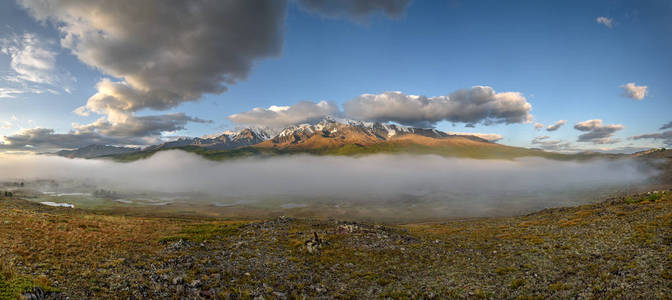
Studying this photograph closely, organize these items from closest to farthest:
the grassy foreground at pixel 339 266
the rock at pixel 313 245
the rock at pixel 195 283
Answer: the grassy foreground at pixel 339 266 < the rock at pixel 195 283 < the rock at pixel 313 245

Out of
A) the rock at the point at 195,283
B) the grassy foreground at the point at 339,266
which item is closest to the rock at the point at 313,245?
the grassy foreground at the point at 339,266

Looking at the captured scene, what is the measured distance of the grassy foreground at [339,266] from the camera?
18047mm

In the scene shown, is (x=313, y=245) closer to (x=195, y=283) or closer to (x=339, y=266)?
(x=339, y=266)

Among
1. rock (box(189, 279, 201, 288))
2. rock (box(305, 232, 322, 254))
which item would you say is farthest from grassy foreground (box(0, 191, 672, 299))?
rock (box(305, 232, 322, 254))

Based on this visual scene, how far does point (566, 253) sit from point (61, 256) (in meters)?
48.8

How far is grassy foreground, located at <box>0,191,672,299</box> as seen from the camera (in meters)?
18.0

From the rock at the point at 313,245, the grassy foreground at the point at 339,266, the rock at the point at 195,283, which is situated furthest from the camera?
the rock at the point at 313,245

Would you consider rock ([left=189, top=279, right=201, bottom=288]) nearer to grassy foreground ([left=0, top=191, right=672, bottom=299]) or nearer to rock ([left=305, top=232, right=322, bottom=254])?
grassy foreground ([left=0, top=191, right=672, bottom=299])

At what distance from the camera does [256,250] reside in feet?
116

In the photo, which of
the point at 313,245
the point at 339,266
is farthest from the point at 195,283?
the point at 313,245

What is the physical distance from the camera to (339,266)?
3052cm

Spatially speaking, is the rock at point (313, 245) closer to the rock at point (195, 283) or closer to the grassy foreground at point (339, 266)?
the grassy foreground at point (339, 266)

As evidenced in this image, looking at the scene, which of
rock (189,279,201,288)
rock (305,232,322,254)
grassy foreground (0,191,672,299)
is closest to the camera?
grassy foreground (0,191,672,299)

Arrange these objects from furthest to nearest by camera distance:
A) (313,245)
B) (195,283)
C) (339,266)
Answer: (313,245) → (339,266) → (195,283)
